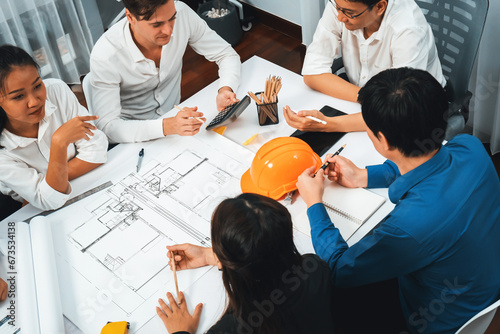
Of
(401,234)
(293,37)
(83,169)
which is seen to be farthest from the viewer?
(293,37)

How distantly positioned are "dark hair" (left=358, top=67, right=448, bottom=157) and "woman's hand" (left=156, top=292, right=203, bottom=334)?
2.19 ft

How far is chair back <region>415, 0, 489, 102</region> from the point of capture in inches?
70.1

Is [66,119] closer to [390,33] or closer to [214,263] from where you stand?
[214,263]

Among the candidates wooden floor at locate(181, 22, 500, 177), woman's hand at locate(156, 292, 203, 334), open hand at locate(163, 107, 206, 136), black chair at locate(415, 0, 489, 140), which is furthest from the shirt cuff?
wooden floor at locate(181, 22, 500, 177)

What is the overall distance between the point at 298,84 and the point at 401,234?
98cm

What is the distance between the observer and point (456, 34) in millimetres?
1880

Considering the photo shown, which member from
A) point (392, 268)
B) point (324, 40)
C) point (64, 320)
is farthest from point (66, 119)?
point (392, 268)

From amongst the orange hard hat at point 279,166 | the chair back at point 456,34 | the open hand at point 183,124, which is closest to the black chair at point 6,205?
the open hand at point 183,124

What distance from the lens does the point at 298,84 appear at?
76.9 inches

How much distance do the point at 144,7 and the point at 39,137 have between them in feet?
1.98

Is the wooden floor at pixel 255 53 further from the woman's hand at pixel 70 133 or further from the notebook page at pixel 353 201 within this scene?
the notebook page at pixel 353 201

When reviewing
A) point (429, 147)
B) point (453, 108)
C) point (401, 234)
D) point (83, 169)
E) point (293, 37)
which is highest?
point (429, 147)

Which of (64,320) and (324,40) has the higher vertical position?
(324,40)

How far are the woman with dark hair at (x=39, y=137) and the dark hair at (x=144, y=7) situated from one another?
39cm
